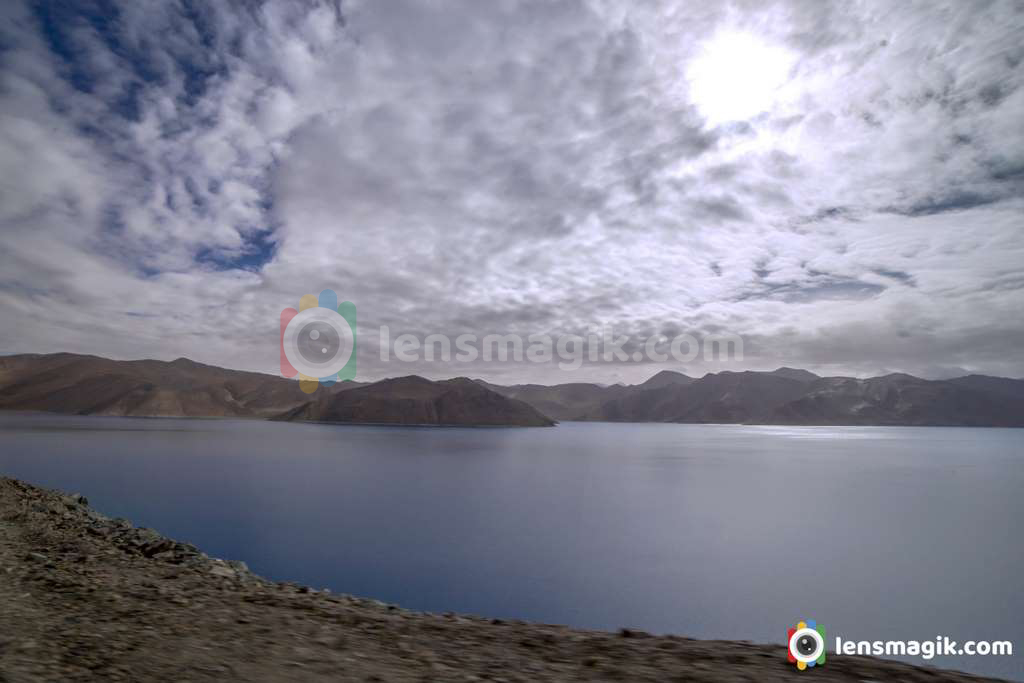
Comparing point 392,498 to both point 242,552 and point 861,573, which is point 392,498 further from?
point 861,573

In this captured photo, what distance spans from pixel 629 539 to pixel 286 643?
75.9 feet

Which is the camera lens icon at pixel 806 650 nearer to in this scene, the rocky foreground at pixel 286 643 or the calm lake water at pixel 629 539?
the rocky foreground at pixel 286 643

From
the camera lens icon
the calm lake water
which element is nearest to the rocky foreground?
the camera lens icon

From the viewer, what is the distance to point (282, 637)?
6777mm

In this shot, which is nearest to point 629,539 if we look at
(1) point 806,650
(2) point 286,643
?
(1) point 806,650

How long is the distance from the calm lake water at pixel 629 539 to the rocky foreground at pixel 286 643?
29.6 ft

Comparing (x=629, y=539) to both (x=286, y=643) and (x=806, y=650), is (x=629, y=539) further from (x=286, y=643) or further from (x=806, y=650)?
(x=286, y=643)

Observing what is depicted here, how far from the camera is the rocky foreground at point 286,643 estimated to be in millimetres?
5652

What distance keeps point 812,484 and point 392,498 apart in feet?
129

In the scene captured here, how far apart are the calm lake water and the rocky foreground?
355 inches

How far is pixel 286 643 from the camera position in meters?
6.57

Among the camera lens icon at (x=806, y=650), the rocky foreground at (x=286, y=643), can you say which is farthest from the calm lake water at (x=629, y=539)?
the camera lens icon at (x=806, y=650)

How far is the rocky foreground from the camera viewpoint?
565 cm

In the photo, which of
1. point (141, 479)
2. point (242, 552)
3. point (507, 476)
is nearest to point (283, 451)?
point (141, 479)
